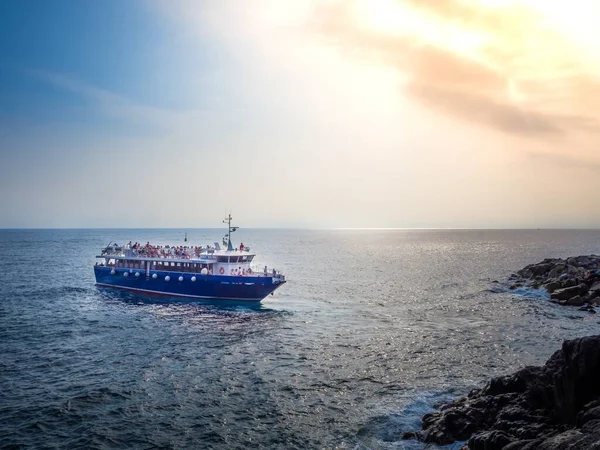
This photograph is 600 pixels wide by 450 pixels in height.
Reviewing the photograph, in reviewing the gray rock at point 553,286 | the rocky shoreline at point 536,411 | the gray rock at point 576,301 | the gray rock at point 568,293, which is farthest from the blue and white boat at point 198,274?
the gray rock at point 553,286

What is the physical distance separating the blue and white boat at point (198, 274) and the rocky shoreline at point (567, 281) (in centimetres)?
3466

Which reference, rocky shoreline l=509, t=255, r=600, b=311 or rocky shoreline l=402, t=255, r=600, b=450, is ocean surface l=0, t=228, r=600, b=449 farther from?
rocky shoreline l=509, t=255, r=600, b=311

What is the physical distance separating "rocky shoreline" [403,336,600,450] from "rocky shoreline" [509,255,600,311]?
34715mm

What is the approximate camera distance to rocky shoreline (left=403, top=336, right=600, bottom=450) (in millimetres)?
13268

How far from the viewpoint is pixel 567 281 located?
177 ft

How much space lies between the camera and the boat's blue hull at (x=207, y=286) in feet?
161

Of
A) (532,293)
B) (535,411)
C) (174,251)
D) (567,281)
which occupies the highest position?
(174,251)

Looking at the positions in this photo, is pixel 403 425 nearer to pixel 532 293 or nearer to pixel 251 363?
pixel 251 363

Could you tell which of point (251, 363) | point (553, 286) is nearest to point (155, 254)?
point (251, 363)

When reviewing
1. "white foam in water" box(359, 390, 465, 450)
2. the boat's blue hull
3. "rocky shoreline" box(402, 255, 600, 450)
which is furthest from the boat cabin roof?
"rocky shoreline" box(402, 255, 600, 450)

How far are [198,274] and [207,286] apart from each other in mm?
1951

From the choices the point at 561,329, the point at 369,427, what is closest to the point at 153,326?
the point at 369,427

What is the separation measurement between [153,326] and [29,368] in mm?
12583

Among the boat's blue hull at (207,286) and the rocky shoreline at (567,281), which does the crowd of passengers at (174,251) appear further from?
the rocky shoreline at (567,281)
